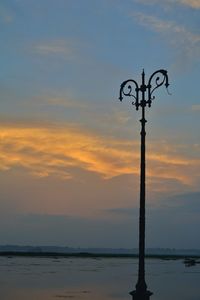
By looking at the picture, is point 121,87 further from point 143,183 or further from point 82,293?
point 82,293

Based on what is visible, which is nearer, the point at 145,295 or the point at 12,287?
the point at 145,295

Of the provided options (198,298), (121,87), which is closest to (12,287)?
(198,298)

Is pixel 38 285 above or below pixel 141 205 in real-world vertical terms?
below

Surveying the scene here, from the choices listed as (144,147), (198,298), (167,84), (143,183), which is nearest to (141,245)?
(143,183)

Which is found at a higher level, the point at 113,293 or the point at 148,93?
the point at 148,93

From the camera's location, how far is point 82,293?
45.4 m

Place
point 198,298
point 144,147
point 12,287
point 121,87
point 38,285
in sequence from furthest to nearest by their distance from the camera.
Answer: point 38,285 → point 12,287 → point 198,298 → point 121,87 → point 144,147

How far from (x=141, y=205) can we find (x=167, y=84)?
2703mm

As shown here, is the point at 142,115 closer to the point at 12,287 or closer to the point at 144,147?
the point at 144,147

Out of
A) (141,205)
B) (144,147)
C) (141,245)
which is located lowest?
(141,245)

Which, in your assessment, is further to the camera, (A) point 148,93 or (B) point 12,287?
(B) point 12,287

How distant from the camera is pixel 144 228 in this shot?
10828 millimetres

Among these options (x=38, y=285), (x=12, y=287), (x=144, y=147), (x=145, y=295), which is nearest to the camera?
(x=145, y=295)

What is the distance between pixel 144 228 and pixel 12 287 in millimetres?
40675
